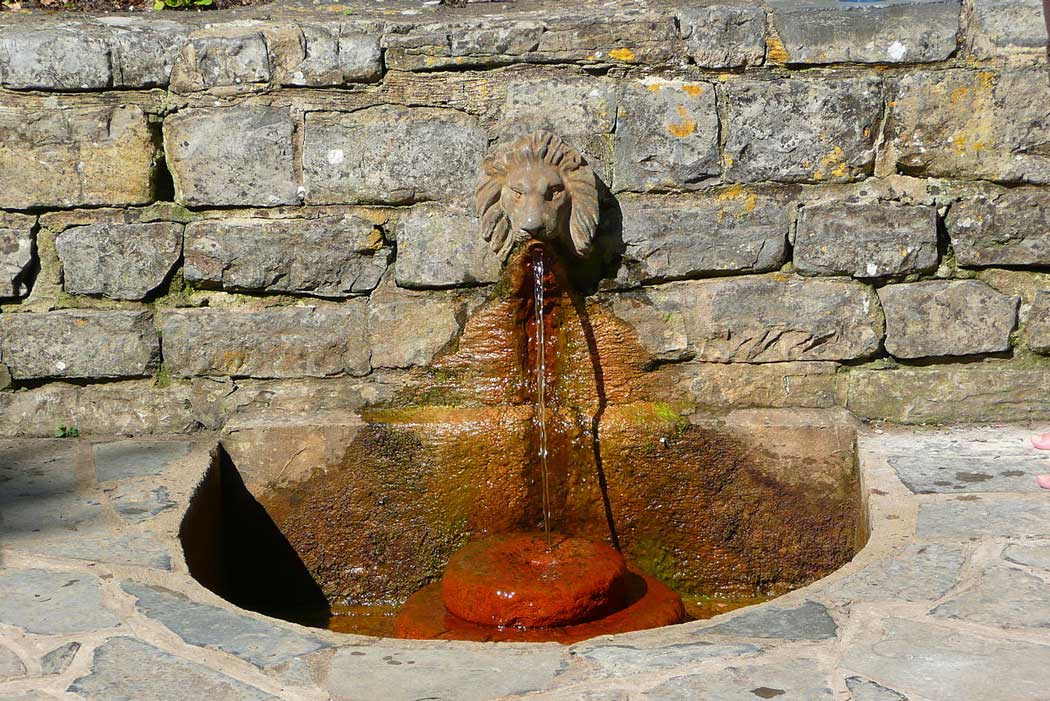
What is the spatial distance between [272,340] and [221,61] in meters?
0.75

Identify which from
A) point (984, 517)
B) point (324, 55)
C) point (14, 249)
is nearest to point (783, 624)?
point (984, 517)

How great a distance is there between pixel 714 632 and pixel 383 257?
4.98 ft

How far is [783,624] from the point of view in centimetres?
210

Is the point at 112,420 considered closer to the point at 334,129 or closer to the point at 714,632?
the point at 334,129

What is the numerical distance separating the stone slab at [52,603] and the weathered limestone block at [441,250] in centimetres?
121

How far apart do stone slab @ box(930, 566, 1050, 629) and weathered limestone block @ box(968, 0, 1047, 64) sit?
1.45 metres

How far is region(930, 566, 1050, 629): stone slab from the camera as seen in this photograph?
208 cm

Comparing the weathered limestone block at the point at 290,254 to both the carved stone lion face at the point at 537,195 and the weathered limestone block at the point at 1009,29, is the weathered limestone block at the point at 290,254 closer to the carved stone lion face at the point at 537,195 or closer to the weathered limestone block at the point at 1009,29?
the carved stone lion face at the point at 537,195

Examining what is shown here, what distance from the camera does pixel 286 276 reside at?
10.5 feet

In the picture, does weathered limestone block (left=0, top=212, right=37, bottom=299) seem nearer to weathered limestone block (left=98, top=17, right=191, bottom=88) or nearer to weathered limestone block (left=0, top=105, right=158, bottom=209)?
A: weathered limestone block (left=0, top=105, right=158, bottom=209)

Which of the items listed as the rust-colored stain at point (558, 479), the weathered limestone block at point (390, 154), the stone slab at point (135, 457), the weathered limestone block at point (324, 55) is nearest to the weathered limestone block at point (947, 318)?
the rust-colored stain at point (558, 479)

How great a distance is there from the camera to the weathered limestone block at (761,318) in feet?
10.4

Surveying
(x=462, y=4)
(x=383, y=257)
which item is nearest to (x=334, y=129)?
(x=383, y=257)

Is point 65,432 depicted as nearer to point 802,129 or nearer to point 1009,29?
point 802,129
